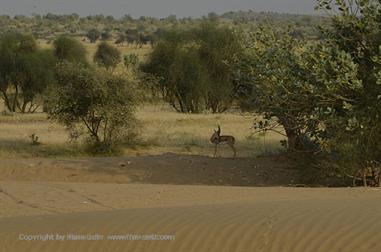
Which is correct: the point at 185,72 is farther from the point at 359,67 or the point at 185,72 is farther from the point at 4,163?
the point at 359,67

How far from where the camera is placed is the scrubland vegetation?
1321cm

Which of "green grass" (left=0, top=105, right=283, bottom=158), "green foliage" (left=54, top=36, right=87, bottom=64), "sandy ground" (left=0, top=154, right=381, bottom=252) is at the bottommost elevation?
"green grass" (left=0, top=105, right=283, bottom=158)

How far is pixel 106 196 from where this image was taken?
37.2 ft

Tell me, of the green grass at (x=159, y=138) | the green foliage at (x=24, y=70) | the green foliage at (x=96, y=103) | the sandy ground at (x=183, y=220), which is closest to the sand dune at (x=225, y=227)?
the sandy ground at (x=183, y=220)

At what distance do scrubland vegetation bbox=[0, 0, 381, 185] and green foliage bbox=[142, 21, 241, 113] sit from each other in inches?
2.6

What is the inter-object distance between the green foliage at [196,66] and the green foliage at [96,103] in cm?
1417

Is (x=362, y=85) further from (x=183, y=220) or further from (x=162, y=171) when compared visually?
(x=183, y=220)

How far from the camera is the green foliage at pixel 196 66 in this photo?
124 feet

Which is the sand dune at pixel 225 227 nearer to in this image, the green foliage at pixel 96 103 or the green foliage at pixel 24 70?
the green foliage at pixel 96 103


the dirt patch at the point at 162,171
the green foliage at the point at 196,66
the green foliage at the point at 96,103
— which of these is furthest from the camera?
the green foliage at the point at 196,66

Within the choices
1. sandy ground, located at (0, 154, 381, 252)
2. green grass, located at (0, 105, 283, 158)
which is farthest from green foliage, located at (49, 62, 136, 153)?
sandy ground, located at (0, 154, 381, 252)

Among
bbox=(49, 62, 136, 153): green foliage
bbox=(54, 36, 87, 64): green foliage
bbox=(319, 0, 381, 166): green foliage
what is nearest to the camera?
bbox=(319, 0, 381, 166): green foliage

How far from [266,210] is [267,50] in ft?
23.6

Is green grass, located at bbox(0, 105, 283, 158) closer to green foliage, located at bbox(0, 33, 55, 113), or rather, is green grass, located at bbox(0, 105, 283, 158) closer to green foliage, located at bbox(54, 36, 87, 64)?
green foliage, located at bbox(0, 33, 55, 113)
